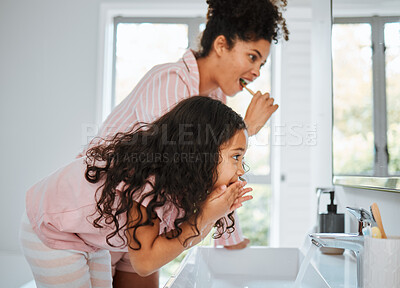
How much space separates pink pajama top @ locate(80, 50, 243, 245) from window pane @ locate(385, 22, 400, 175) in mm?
514

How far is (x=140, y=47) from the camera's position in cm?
269

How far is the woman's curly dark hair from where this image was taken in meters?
1.16

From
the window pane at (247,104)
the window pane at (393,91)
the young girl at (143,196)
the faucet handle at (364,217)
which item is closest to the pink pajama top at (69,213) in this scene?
the young girl at (143,196)

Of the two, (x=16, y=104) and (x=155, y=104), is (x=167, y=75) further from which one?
(x=16, y=104)

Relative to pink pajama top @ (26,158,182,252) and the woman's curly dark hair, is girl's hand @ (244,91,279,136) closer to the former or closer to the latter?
the woman's curly dark hair

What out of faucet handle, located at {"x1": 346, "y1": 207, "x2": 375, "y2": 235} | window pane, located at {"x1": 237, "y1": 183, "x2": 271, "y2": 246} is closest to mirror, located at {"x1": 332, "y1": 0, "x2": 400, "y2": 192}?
faucet handle, located at {"x1": 346, "y1": 207, "x2": 375, "y2": 235}

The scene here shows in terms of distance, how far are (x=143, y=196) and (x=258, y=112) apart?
0.49 meters

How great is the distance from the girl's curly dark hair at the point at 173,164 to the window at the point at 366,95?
1.04 feet

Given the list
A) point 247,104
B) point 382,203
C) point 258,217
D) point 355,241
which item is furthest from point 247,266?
point 258,217

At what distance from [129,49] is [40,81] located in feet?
2.01

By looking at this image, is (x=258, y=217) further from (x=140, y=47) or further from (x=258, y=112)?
(x=258, y=112)

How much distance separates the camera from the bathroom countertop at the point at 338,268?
83cm

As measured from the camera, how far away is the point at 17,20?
251 cm

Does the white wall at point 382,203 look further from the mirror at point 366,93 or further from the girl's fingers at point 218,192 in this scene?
the girl's fingers at point 218,192
